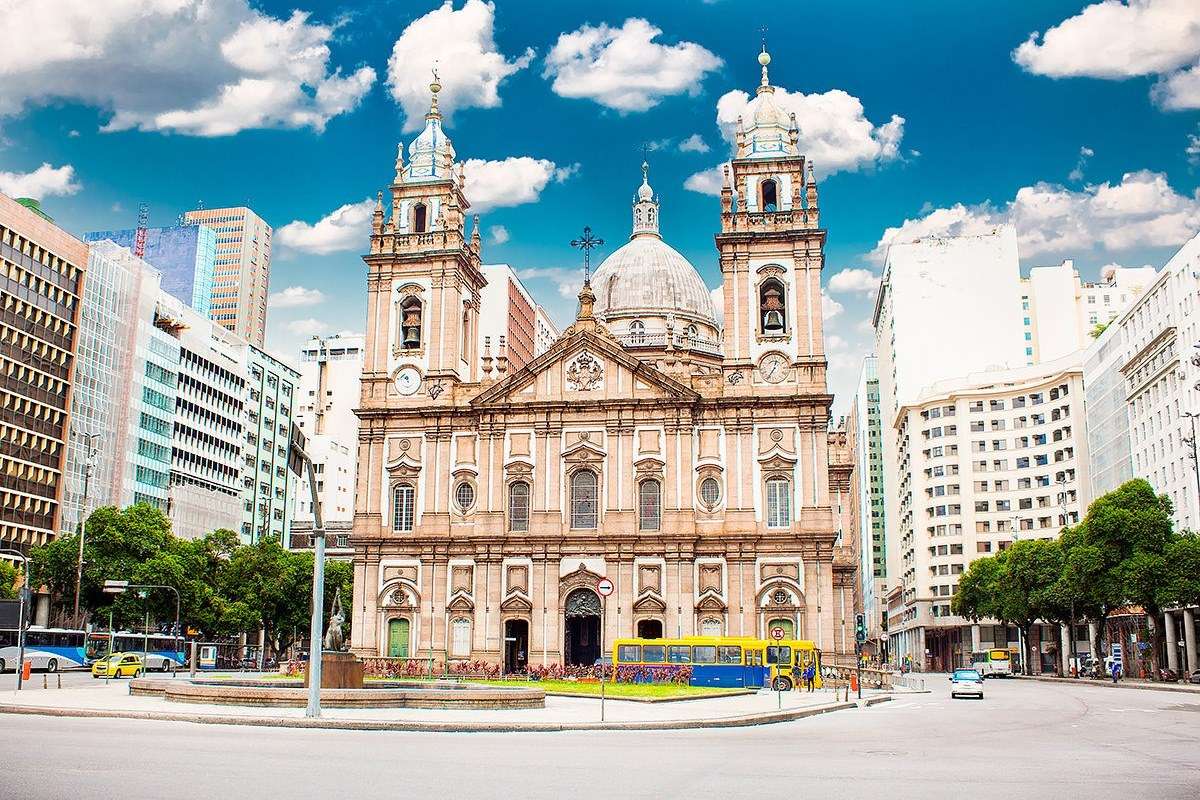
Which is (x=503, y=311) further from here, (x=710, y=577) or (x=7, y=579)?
(x=710, y=577)

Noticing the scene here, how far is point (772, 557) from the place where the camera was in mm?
53406

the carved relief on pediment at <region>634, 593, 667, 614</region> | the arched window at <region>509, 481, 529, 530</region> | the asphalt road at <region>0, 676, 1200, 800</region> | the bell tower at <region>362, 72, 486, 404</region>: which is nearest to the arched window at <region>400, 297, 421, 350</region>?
the bell tower at <region>362, 72, 486, 404</region>

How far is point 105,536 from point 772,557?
34.5 metres

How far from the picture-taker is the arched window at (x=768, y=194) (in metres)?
59.2

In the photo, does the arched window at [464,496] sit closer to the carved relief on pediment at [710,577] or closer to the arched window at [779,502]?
the carved relief on pediment at [710,577]

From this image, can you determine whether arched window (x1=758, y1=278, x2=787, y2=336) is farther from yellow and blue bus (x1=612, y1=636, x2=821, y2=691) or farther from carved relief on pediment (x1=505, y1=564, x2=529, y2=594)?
yellow and blue bus (x1=612, y1=636, x2=821, y2=691)

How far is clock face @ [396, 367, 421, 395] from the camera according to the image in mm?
58781

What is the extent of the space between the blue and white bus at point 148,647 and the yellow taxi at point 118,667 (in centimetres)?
511

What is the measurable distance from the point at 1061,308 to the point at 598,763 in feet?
377

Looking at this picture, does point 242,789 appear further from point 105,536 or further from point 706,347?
point 706,347

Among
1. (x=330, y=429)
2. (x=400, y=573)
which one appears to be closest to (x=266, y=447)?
(x=330, y=429)

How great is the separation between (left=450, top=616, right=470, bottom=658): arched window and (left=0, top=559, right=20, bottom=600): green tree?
22.5m

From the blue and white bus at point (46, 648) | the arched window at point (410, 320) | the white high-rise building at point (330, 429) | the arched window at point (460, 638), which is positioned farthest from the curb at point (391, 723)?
the white high-rise building at point (330, 429)

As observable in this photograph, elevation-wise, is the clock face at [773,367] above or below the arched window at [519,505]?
above
